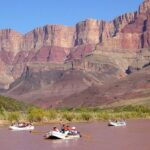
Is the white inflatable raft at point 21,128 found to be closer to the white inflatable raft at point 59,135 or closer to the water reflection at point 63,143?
the white inflatable raft at point 59,135

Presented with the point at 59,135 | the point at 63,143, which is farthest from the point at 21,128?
the point at 63,143

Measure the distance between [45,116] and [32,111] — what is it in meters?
3.65

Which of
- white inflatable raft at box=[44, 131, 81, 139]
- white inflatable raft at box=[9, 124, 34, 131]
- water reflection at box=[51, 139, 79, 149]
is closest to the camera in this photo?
water reflection at box=[51, 139, 79, 149]

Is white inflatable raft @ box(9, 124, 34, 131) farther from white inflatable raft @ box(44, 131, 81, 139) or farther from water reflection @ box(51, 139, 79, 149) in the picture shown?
water reflection @ box(51, 139, 79, 149)

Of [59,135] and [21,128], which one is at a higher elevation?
[59,135]

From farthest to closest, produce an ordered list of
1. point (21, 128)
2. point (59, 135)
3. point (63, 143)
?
point (21, 128) < point (59, 135) < point (63, 143)

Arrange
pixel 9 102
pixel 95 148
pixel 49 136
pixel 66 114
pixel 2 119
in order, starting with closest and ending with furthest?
pixel 95 148, pixel 49 136, pixel 2 119, pixel 66 114, pixel 9 102

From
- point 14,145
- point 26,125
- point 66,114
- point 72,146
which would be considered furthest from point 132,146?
point 66,114

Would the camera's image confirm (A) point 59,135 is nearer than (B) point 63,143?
No

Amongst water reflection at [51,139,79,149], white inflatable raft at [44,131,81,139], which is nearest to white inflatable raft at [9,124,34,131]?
white inflatable raft at [44,131,81,139]

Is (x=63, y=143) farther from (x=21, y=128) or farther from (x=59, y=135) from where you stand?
(x=21, y=128)

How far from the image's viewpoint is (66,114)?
121312mm

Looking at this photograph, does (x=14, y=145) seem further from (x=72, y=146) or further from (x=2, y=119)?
(x=2, y=119)

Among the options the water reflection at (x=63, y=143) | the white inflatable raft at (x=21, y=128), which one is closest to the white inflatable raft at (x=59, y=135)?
the water reflection at (x=63, y=143)
